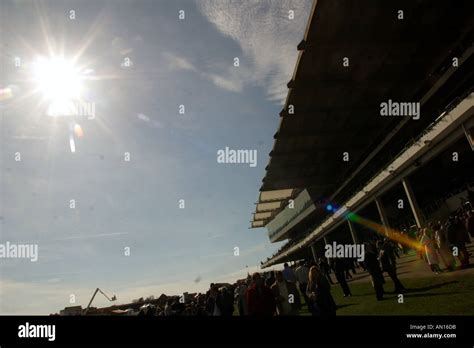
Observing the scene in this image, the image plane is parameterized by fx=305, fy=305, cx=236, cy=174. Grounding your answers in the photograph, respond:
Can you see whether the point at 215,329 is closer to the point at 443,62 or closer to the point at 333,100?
the point at 333,100

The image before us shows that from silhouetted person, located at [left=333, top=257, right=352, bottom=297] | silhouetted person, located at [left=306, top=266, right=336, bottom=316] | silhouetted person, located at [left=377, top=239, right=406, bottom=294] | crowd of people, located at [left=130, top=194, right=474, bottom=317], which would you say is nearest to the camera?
crowd of people, located at [left=130, top=194, right=474, bottom=317]

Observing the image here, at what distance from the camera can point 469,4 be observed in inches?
667

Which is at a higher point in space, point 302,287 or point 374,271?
point 374,271

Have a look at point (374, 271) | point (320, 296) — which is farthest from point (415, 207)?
point (320, 296)

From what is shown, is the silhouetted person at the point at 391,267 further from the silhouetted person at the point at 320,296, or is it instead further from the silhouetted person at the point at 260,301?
the silhouetted person at the point at 260,301

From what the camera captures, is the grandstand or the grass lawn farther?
the grandstand

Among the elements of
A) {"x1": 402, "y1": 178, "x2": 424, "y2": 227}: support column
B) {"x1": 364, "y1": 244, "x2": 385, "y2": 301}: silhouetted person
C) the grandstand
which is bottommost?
{"x1": 364, "y1": 244, "x2": 385, "y2": 301}: silhouetted person

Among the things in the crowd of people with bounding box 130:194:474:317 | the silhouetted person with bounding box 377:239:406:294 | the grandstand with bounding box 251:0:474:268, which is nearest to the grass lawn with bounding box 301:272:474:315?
the silhouetted person with bounding box 377:239:406:294

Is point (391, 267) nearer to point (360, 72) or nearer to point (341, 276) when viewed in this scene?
point (341, 276)

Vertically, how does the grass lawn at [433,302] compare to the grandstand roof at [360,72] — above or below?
below

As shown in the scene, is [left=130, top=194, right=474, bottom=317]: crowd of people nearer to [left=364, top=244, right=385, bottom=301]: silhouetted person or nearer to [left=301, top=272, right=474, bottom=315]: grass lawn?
[left=364, top=244, right=385, bottom=301]: silhouetted person

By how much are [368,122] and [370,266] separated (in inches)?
905

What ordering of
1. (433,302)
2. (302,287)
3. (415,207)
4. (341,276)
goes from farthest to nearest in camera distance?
(415,207) < (341,276) < (302,287) < (433,302)

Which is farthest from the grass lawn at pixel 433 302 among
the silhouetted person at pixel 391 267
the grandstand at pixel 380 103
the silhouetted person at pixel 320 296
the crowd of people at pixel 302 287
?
the grandstand at pixel 380 103
